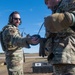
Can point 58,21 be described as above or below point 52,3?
below

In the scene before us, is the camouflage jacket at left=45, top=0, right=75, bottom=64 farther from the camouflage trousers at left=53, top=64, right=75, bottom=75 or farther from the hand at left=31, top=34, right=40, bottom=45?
the hand at left=31, top=34, right=40, bottom=45

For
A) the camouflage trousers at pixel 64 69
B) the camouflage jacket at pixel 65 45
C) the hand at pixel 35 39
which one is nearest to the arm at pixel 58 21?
the camouflage jacket at pixel 65 45

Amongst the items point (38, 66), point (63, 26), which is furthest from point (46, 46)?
point (38, 66)

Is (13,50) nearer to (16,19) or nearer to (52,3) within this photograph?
(16,19)

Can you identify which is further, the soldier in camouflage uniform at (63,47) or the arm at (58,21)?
the soldier in camouflage uniform at (63,47)

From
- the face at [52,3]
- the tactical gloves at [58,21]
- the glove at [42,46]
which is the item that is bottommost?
the glove at [42,46]

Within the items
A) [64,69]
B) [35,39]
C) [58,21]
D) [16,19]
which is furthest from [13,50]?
[58,21]

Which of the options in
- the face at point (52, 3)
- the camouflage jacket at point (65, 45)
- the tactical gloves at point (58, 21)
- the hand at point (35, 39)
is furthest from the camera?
the hand at point (35, 39)

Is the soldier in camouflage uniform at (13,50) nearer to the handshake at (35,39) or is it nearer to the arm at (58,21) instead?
the handshake at (35,39)

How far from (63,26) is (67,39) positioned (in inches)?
16.1

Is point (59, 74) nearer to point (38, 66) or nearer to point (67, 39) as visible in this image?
point (67, 39)

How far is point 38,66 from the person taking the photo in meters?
15.4

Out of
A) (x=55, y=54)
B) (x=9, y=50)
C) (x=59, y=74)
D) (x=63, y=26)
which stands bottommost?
(x=9, y=50)

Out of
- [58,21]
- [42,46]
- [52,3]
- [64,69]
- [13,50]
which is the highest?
[52,3]
